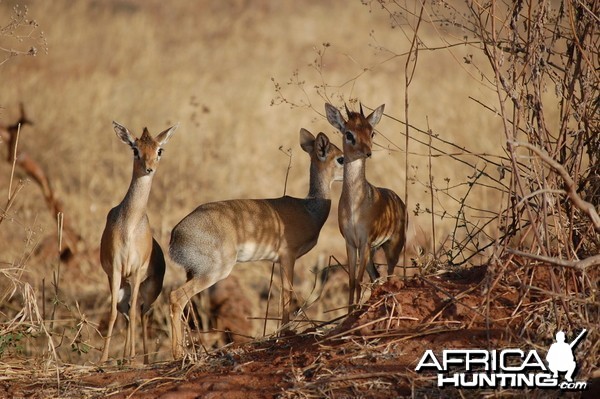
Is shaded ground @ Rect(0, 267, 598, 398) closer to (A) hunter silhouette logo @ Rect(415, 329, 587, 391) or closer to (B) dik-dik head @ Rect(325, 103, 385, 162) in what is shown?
(A) hunter silhouette logo @ Rect(415, 329, 587, 391)

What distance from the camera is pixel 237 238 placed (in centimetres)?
782

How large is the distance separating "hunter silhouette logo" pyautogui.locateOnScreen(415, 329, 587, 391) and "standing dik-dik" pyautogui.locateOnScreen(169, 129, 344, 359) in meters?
2.32

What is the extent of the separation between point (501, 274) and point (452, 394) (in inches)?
34.2

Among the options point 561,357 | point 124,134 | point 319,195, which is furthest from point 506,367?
point 319,195

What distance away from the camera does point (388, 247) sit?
805 centimetres

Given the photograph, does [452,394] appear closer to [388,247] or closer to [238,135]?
[388,247]

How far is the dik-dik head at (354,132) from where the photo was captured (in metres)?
7.41

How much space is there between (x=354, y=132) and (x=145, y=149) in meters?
1.62

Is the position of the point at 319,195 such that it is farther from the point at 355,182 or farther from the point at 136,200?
the point at 136,200

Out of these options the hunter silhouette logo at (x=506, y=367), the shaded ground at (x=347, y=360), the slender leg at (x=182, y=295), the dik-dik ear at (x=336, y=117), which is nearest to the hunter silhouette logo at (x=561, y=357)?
the hunter silhouette logo at (x=506, y=367)

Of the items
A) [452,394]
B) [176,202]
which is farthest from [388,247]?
[176,202]

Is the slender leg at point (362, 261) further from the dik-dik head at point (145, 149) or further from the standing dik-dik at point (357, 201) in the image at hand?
the dik-dik head at point (145, 149)

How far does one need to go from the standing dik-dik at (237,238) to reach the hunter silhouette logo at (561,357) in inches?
107

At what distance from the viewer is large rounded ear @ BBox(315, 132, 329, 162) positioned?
344 inches
